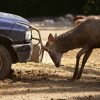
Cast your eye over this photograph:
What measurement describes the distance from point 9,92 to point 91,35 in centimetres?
277

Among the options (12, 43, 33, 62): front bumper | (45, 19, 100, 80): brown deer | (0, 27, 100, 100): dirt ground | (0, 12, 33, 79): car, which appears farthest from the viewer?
(45, 19, 100, 80): brown deer

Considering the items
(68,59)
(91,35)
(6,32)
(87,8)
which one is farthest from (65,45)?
(87,8)

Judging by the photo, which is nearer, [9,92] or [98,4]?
[9,92]

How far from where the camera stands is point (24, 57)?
12.5m

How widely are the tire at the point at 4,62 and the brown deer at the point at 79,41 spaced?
1328mm

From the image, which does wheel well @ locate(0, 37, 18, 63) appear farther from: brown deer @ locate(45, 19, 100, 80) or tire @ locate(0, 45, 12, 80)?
brown deer @ locate(45, 19, 100, 80)

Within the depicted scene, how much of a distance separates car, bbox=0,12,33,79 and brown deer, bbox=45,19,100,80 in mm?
1021

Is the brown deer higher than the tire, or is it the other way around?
the brown deer

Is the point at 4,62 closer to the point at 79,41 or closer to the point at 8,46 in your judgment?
the point at 8,46

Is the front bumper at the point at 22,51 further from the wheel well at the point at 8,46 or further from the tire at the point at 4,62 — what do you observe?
the tire at the point at 4,62

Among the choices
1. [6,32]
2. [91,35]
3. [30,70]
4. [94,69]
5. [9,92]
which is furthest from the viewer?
[94,69]

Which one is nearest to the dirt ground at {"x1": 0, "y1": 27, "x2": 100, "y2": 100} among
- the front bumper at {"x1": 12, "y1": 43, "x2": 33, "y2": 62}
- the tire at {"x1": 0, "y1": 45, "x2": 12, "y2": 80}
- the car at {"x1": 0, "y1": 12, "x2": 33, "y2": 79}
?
the tire at {"x1": 0, "y1": 45, "x2": 12, "y2": 80}

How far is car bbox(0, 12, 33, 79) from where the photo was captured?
12.3 metres

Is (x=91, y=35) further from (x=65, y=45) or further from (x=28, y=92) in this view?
(x=28, y=92)
